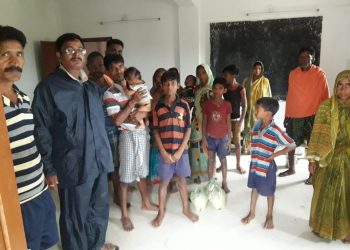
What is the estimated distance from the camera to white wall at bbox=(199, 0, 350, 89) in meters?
4.49

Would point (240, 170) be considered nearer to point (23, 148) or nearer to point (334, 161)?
point (334, 161)

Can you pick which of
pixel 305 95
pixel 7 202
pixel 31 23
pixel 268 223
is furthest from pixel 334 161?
pixel 31 23

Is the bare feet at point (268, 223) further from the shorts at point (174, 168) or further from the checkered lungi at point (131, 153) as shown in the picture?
the checkered lungi at point (131, 153)

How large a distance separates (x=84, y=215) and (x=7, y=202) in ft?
4.05

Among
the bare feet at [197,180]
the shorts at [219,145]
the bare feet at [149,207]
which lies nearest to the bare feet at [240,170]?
the bare feet at [197,180]

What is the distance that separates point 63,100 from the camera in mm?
1665

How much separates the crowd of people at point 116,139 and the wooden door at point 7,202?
0.60 metres

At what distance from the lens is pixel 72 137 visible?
171 centimetres

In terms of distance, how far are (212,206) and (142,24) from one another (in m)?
3.70

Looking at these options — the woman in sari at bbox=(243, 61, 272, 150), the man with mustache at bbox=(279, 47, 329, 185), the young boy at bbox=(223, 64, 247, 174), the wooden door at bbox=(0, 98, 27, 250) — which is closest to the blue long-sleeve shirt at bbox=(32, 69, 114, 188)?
the wooden door at bbox=(0, 98, 27, 250)

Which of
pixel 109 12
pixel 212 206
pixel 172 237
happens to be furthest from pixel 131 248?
pixel 109 12

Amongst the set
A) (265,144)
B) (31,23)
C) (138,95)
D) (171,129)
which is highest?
(31,23)

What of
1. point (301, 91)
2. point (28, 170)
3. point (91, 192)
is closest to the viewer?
point (28, 170)

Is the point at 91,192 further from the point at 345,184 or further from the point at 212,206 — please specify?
the point at 345,184
